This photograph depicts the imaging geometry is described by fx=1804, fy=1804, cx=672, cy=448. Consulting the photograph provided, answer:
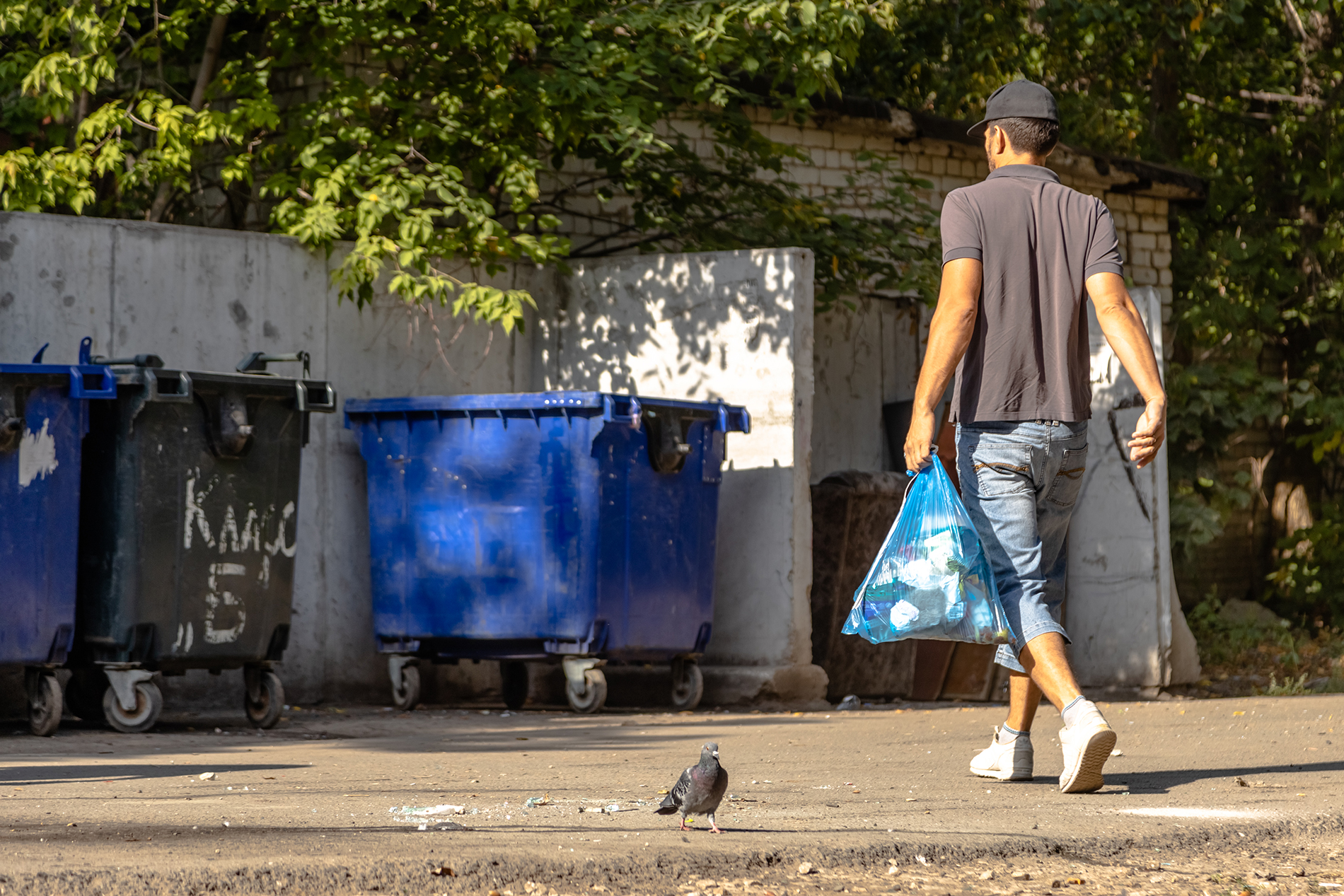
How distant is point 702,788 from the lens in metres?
3.90

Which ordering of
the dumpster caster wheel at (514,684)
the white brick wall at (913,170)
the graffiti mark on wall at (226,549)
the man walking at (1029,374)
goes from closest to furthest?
the man walking at (1029,374)
the graffiti mark on wall at (226,549)
the dumpster caster wheel at (514,684)
the white brick wall at (913,170)

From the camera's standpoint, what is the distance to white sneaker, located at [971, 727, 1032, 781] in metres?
5.07

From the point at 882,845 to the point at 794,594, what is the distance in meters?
4.32

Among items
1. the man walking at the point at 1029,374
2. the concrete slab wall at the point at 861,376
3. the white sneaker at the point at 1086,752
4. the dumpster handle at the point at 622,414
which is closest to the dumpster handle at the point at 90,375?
the dumpster handle at the point at 622,414

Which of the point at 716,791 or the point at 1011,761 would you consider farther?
the point at 1011,761

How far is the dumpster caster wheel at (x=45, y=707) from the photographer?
254 inches

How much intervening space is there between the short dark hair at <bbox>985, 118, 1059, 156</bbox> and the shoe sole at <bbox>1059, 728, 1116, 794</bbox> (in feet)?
5.33

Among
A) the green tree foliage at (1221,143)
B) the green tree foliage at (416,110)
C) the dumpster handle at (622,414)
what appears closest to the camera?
the dumpster handle at (622,414)

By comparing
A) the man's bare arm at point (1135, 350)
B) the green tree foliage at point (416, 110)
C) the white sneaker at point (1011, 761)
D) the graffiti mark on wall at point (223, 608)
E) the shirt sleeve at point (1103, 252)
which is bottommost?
the white sneaker at point (1011, 761)

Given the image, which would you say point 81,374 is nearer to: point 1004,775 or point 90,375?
point 90,375

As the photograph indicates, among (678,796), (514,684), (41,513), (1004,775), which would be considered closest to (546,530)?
(514,684)

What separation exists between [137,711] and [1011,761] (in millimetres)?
3320

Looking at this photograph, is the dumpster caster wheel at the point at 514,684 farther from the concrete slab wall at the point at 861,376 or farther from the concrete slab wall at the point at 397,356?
the concrete slab wall at the point at 861,376

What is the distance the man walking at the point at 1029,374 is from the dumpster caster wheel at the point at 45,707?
11.2ft
